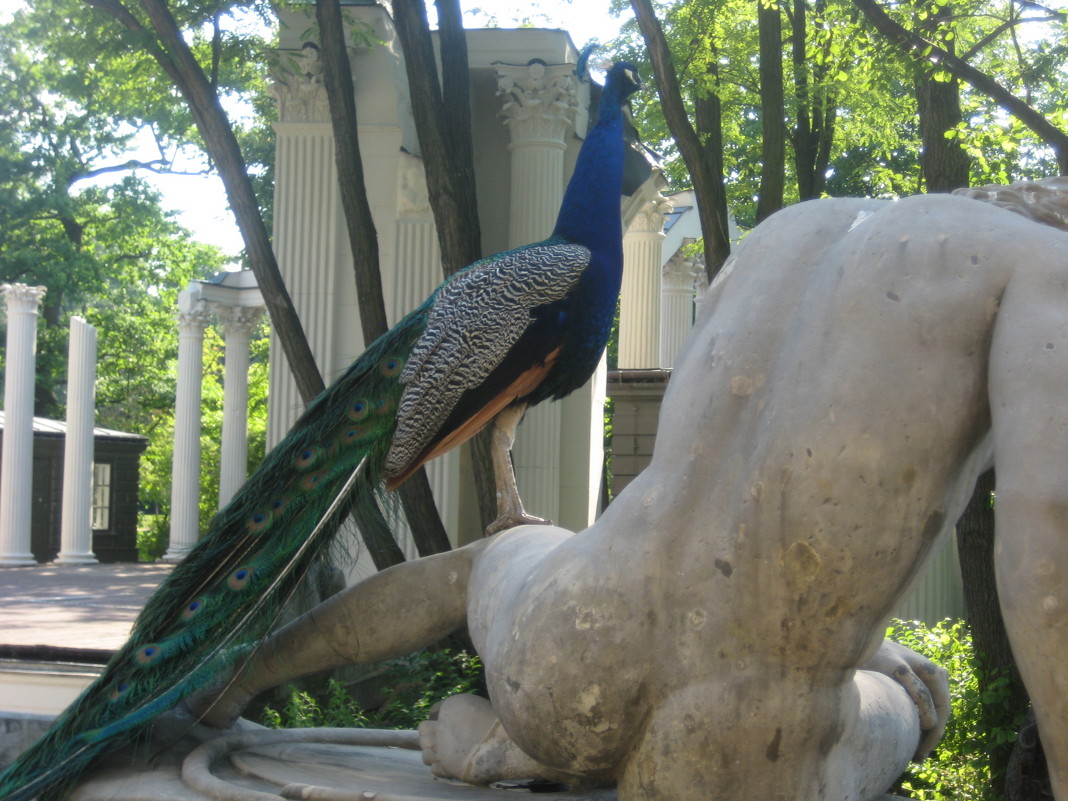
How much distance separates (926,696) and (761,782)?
700mm

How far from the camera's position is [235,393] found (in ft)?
68.5

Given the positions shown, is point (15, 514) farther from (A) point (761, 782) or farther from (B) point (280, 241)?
(A) point (761, 782)

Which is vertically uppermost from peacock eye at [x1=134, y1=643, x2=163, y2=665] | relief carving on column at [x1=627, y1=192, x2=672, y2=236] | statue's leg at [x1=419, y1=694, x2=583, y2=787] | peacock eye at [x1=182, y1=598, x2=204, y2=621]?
relief carving on column at [x1=627, y1=192, x2=672, y2=236]

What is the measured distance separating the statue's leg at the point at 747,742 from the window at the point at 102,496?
1013 inches

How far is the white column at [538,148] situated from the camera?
991 cm

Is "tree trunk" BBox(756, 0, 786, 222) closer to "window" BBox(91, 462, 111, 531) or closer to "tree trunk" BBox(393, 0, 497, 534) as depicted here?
"tree trunk" BBox(393, 0, 497, 534)

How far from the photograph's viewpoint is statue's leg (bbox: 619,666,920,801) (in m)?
2.19

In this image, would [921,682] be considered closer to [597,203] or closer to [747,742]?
[747,742]

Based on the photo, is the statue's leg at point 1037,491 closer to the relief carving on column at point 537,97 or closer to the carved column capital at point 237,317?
the relief carving on column at point 537,97


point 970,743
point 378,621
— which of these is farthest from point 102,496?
point 378,621

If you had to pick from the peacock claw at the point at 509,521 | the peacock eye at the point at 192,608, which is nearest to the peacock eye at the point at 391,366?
the peacock claw at the point at 509,521

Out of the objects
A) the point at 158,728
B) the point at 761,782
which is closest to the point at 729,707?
the point at 761,782

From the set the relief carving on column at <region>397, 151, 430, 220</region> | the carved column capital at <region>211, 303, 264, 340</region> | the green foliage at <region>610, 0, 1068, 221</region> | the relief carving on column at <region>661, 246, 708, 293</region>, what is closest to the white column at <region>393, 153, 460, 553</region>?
the relief carving on column at <region>397, 151, 430, 220</region>

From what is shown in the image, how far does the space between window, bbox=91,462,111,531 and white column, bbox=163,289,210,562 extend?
645 centimetres
